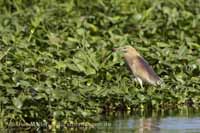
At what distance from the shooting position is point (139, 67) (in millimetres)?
11125

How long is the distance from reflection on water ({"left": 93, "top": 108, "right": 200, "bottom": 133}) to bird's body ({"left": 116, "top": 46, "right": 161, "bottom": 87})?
47 cm

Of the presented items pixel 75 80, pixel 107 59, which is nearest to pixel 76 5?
pixel 107 59

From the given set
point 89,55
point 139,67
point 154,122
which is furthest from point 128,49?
point 154,122

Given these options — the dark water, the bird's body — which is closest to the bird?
the bird's body

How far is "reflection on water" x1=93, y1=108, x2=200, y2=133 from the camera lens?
9.34 metres

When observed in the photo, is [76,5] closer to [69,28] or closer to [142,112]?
[69,28]

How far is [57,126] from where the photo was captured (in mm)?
9188

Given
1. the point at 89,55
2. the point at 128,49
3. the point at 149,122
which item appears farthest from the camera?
the point at 128,49

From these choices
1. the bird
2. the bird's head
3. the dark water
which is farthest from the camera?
the bird's head

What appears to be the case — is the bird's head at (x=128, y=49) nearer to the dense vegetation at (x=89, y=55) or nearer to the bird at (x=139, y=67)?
the bird at (x=139, y=67)

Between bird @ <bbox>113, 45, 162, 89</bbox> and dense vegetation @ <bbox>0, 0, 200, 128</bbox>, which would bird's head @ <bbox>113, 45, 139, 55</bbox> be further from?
dense vegetation @ <bbox>0, 0, 200, 128</bbox>

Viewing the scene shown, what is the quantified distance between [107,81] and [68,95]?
58.3 inches

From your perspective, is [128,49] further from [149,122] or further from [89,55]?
[149,122]

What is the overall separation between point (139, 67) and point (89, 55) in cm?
56
